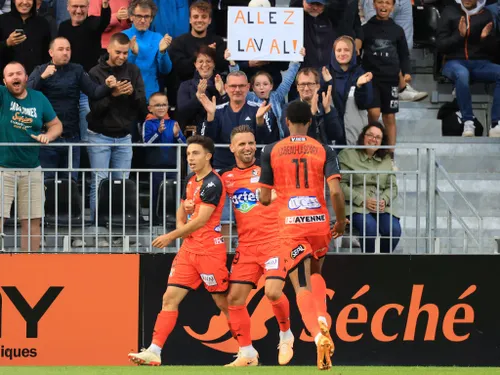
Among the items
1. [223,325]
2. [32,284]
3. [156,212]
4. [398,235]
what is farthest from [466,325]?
[32,284]

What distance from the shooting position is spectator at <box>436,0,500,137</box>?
55.0 feet

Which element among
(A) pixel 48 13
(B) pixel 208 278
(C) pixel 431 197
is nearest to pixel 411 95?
(C) pixel 431 197

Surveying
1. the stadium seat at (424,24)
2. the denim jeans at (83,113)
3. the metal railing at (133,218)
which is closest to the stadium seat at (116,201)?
the metal railing at (133,218)

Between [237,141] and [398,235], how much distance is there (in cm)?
231

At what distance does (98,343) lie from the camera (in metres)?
Result: 14.3

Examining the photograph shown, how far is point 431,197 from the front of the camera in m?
14.2

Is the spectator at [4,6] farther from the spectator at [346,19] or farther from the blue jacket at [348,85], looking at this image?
the blue jacket at [348,85]

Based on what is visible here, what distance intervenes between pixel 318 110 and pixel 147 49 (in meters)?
2.35

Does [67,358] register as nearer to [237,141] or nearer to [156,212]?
[156,212]

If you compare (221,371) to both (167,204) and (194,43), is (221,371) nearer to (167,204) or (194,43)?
(167,204)

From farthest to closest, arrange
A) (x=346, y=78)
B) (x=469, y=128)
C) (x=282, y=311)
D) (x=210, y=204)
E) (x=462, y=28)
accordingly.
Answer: (x=462, y=28) < (x=469, y=128) < (x=346, y=78) < (x=282, y=311) < (x=210, y=204)

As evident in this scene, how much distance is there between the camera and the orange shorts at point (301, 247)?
11484mm

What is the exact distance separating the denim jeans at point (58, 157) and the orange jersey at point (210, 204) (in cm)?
186

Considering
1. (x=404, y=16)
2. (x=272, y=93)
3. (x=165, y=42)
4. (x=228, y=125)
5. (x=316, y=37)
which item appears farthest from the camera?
(x=404, y=16)
